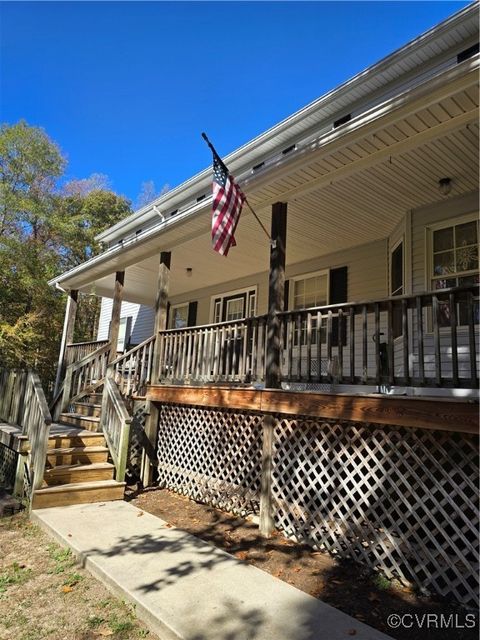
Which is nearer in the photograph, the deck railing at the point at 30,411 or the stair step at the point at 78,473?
the deck railing at the point at 30,411

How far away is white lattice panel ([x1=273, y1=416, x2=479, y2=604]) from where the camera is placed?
3.55 m

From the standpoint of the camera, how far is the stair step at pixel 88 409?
27.3 ft

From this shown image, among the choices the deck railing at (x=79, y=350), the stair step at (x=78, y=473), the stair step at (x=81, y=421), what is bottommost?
the stair step at (x=78, y=473)

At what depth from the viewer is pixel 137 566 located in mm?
3719

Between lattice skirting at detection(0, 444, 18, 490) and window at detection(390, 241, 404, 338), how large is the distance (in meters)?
6.35

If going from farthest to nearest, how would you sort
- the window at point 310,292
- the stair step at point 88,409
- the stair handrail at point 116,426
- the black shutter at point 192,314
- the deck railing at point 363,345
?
1. the black shutter at point 192,314
2. the window at point 310,292
3. the stair step at point 88,409
4. the stair handrail at point 116,426
5. the deck railing at point 363,345

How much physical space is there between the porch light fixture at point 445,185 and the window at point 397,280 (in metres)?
1.22

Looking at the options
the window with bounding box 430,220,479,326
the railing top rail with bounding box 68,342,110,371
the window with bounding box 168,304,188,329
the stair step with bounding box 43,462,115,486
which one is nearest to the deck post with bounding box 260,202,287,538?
the window with bounding box 430,220,479,326

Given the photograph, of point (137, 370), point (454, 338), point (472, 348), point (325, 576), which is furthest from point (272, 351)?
point (137, 370)

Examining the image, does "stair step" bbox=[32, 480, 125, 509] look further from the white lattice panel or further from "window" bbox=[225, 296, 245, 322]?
"window" bbox=[225, 296, 245, 322]

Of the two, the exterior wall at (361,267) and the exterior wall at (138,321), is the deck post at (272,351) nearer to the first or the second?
the exterior wall at (361,267)

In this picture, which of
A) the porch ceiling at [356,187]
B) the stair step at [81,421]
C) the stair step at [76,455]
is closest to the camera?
the porch ceiling at [356,187]

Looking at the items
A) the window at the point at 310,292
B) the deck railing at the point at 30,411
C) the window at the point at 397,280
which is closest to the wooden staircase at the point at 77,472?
the deck railing at the point at 30,411

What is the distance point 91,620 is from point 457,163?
6062 millimetres
